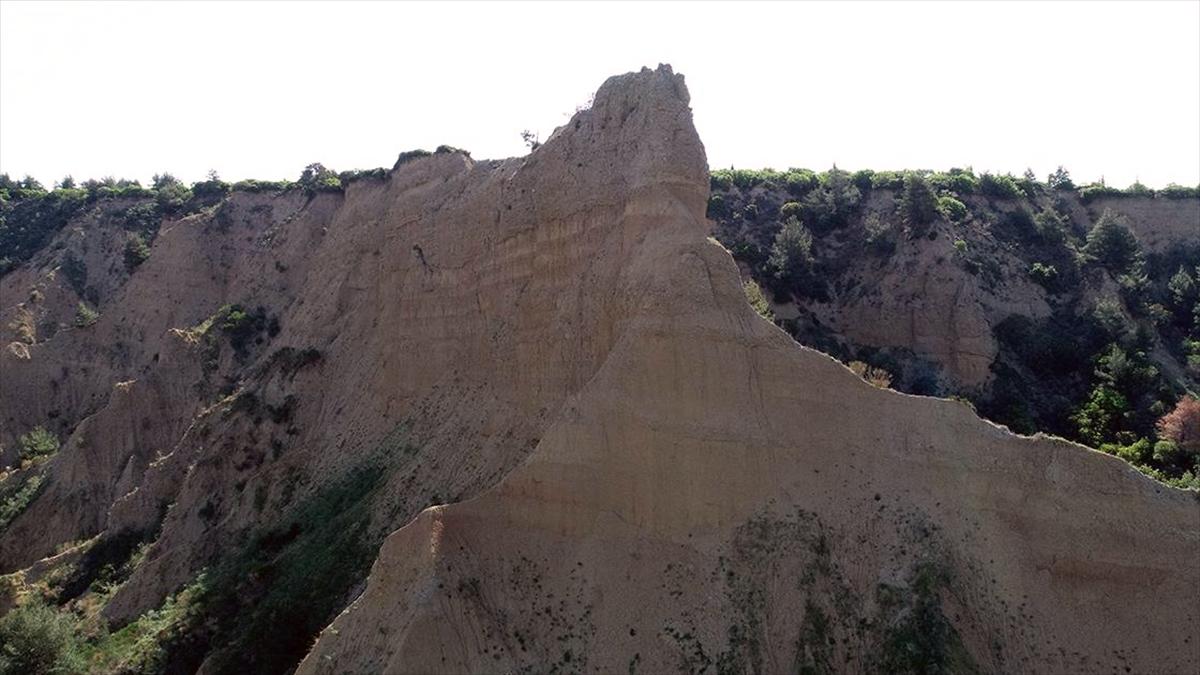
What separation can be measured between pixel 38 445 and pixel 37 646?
2480cm

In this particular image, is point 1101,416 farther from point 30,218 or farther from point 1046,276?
point 30,218

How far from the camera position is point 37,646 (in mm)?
30391

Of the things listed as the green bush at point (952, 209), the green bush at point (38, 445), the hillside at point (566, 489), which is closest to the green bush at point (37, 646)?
the hillside at point (566, 489)

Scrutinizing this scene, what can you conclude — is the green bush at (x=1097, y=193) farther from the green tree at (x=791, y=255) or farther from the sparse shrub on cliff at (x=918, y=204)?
the green tree at (x=791, y=255)

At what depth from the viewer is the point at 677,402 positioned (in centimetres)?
Answer: 2258

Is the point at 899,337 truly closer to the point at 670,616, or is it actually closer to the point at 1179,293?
the point at 1179,293

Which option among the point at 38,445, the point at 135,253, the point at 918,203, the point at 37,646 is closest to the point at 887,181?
the point at 918,203

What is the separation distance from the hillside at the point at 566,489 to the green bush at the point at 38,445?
404 centimetres

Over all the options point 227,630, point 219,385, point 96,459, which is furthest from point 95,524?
point 227,630

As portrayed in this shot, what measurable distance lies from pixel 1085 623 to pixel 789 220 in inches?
1737

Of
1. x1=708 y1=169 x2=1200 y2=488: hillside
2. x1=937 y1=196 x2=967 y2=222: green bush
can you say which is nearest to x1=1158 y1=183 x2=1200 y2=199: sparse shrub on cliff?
x1=708 y1=169 x2=1200 y2=488: hillside

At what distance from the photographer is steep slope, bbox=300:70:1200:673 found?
20688 mm

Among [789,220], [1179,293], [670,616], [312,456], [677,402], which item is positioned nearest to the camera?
[670,616]

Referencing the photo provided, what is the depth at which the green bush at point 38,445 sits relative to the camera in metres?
52.1
